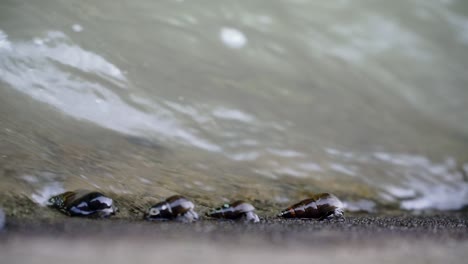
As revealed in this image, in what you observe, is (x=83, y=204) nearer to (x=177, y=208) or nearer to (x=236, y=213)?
(x=177, y=208)

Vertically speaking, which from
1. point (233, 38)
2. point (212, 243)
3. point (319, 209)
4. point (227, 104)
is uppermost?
point (233, 38)

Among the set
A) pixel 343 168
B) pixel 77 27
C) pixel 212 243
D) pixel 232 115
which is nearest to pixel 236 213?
pixel 212 243

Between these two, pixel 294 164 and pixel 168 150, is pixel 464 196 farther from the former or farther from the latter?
pixel 168 150

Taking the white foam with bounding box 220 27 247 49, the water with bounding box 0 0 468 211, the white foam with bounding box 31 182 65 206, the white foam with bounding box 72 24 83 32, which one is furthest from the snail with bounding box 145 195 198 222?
the white foam with bounding box 220 27 247 49

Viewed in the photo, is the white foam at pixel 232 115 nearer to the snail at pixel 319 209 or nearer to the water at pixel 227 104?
the water at pixel 227 104

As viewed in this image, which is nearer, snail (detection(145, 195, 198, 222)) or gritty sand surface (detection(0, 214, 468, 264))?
gritty sand surface (detection(0, 214, 468, 264))

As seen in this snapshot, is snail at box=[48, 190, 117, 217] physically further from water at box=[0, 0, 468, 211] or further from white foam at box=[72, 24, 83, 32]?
white foam at box=[72, 24, 83, 32]
